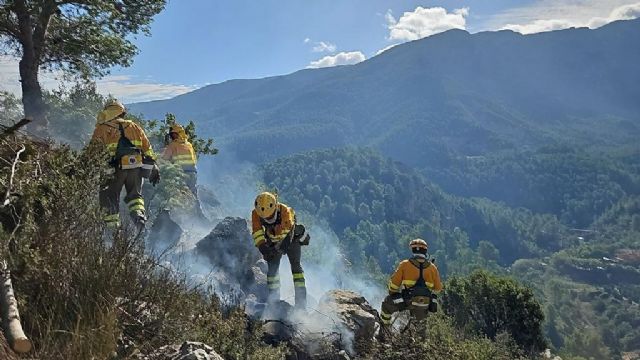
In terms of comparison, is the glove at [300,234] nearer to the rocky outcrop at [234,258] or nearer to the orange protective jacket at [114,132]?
the rocky outcrop at [234,258]

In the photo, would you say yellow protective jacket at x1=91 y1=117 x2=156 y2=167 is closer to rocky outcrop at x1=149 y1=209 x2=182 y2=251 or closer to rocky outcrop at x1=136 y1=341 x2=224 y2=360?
rocky outcrop at x1=149 y1=209 x2=182 y2=251

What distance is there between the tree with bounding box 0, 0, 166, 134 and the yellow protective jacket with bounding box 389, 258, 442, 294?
8.30 metres

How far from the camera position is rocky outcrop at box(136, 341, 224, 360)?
337cm

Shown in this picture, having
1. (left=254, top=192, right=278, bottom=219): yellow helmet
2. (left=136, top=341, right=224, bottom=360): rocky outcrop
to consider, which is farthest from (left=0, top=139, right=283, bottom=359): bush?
(left=254, top=192, right=278, bottom=219): yellow helmet

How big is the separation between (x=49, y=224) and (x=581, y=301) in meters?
123

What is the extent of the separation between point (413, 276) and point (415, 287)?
0.18 metres

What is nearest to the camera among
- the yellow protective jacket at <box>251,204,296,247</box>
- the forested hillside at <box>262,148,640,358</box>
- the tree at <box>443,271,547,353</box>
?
the yellow protective jacket at <box>251,204,296,247</box>

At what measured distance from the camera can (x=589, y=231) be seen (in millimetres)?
177500

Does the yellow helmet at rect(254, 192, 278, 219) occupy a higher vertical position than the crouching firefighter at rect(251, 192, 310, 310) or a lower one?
higher

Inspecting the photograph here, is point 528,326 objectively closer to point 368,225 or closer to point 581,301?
point 581,301

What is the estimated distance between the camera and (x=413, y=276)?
860cm

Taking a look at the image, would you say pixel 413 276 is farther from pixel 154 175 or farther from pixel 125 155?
pixel 125 155

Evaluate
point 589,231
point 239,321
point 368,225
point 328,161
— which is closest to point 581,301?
point 368,225

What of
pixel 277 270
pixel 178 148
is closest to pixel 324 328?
pixel 277 270
